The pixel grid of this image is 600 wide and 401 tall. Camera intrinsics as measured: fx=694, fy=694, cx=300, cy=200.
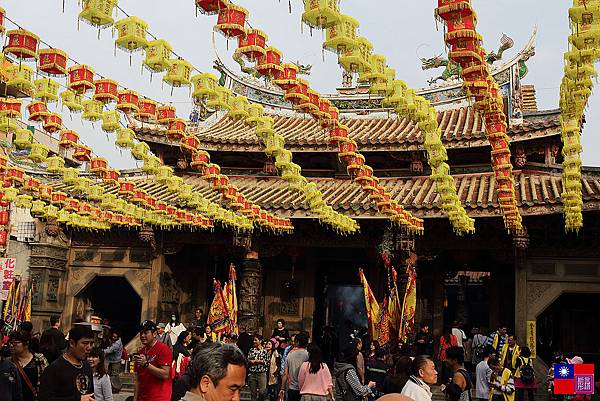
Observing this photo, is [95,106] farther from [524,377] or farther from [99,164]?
[524,377]

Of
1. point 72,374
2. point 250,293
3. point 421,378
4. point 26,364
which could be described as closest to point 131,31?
point 26,364

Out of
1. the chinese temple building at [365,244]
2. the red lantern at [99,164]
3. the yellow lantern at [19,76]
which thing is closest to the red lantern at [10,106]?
the yellow lantern at [19,76]

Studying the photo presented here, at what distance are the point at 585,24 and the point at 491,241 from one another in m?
10.4

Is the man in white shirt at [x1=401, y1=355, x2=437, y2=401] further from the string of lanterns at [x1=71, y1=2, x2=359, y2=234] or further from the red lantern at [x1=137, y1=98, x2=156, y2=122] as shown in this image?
the red lantern at [x1=137, y1=98, x2=156, y2=122]

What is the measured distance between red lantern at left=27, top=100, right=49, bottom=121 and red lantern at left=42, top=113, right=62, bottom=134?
71 mm

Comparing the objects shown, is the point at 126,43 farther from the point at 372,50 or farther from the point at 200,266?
the point at 200,266

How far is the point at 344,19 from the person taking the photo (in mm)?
7566

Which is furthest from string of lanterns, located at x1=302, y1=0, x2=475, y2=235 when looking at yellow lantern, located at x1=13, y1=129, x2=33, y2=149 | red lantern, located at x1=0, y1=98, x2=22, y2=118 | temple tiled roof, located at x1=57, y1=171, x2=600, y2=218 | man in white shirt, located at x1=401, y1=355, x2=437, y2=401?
yellow lantern, located at x1=13, y1=129, x2=33, y2=149

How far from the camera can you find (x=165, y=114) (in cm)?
1129

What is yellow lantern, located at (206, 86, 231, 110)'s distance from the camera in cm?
980

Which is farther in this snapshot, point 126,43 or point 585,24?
point 126,43

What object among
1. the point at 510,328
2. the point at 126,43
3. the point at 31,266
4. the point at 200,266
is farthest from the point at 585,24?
the point at 31,266

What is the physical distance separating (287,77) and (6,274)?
42.3ft

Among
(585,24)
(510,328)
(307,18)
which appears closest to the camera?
(585,24)
